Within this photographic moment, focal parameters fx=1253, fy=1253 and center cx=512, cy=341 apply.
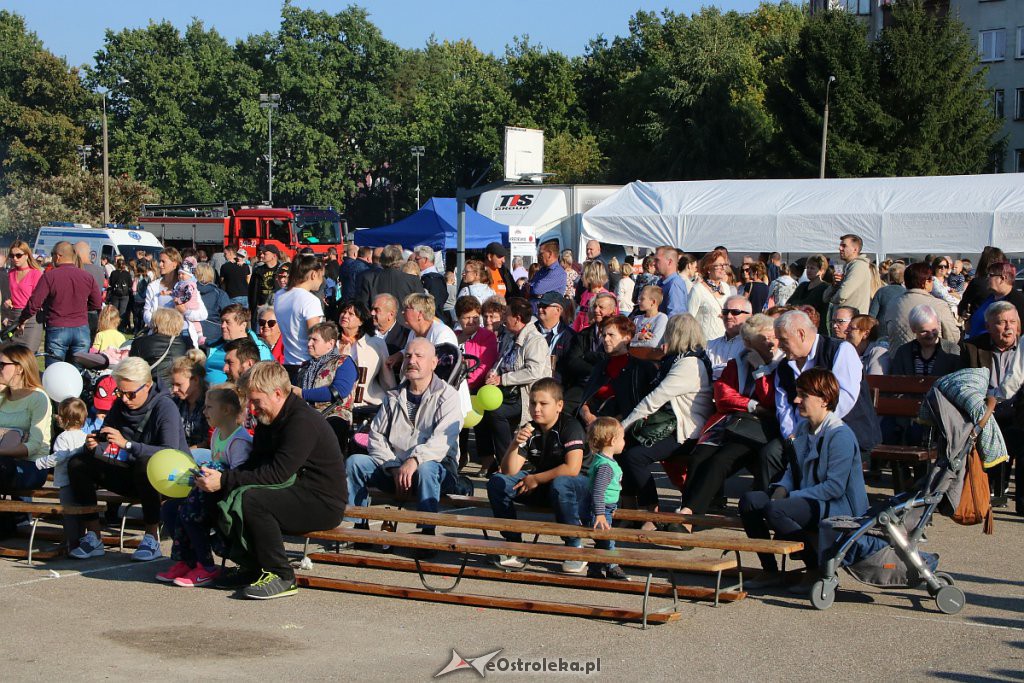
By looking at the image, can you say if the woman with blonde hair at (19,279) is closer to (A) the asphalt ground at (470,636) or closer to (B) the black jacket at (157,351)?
(B) the black jacket at (157,351)

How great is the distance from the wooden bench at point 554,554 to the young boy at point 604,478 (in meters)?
0.21

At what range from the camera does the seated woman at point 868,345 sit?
10.1m

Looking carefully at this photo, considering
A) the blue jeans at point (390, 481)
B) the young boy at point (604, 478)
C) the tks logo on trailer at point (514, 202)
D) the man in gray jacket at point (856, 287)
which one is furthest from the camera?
the tks logo on trailer at point (514, 202)

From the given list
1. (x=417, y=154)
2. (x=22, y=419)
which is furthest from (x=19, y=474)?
(x=417, y=154)

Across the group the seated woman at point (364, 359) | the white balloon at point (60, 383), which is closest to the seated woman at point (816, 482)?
the seated woman at point (364, 359)

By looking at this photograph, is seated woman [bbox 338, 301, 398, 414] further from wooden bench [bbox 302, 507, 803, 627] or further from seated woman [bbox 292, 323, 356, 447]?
wooden bench [bbox 302, 507, 803, 627]

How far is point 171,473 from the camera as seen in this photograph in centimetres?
694

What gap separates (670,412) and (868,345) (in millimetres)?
3076

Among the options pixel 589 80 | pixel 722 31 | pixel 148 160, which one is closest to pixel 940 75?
pixel 722 31

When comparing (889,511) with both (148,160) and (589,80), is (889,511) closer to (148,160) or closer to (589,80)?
(589,80)

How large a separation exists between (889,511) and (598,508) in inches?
62.5

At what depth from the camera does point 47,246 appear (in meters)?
39.0

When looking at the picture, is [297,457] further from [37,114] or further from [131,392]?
[37,114]

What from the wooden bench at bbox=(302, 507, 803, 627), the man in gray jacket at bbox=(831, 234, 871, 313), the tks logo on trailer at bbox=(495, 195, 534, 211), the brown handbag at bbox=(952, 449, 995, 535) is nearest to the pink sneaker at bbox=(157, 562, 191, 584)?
the wooden bench at bbox=(302, 507, 803, 627)
